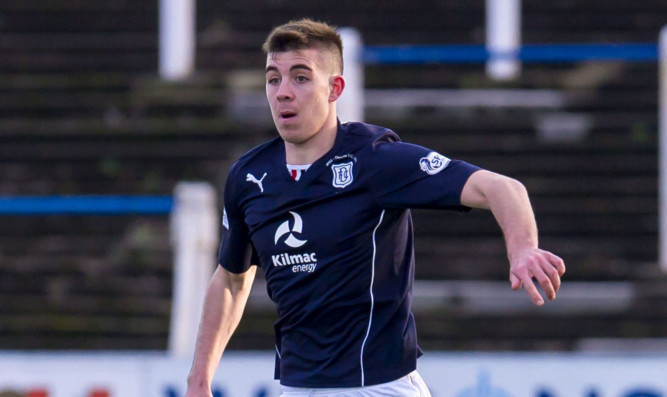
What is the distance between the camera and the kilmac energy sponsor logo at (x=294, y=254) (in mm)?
4113

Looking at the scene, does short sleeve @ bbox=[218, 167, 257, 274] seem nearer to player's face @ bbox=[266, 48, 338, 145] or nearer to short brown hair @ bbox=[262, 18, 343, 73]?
player's face @ bbox=[266, 48, 338, 145]

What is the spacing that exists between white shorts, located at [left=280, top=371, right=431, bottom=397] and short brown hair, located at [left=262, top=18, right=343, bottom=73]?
44.3 inches

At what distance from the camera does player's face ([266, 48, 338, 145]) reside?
4133 mm

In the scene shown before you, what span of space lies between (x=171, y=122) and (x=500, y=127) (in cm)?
253

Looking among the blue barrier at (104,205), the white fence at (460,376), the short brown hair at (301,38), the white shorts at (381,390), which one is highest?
the short brown hair at (301,38)

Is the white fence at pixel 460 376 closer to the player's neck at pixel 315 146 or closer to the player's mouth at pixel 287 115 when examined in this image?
the player's neck at pixel 315 146

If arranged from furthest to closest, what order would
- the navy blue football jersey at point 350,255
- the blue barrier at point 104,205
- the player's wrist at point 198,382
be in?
the blue barrier at point 104,205 → the player's wrist at point 198,382 → the navy blue football jersey at point 350,255

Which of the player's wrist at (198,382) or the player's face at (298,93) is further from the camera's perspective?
the player's wrist at (198,382)

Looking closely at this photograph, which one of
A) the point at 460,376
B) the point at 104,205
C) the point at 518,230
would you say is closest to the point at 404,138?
the point at 104,205

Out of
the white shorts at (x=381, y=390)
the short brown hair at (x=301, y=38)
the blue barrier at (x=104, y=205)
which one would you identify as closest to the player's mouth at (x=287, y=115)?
the short brown hair at (x=301, y=38)

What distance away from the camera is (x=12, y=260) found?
9180mm

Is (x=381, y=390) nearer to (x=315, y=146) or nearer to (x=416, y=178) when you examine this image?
(x=416, y=178)

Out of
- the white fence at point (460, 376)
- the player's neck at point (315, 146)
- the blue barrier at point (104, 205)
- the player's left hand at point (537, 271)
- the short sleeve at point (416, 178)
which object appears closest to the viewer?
the player's left hand at point (537, 271)

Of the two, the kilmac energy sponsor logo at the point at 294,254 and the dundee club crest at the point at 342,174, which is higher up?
the dundee club crest at the point at 342,174
